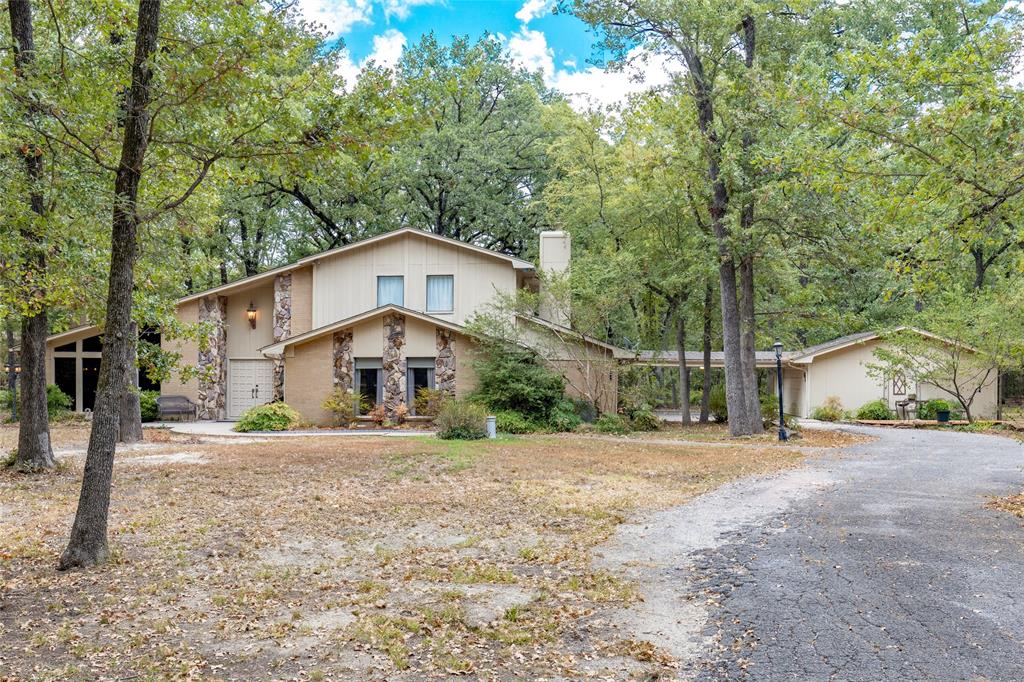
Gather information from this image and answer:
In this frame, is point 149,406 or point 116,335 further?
point 149,406

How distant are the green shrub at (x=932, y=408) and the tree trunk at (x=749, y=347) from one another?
8.75 metres

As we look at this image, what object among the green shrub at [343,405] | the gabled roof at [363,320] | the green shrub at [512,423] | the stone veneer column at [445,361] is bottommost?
the green shrub at [512,423]

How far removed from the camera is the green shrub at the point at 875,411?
2494 cm

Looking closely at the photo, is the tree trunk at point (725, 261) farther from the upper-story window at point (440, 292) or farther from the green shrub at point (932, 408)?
the green shrub at point (932, 408)

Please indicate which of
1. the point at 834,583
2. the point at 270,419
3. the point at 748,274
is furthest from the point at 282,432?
the point at 834,583

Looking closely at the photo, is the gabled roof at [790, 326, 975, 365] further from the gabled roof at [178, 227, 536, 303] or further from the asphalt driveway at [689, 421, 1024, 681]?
the asphalt driveway at [689, 421, 1024, 681]

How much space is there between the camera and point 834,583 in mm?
5383

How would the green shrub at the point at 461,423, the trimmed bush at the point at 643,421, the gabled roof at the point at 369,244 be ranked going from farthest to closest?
the gabled roof at the point at 369,244 → the trimmed bush at the point at 643,421 → the green shrub at the point at 461,423

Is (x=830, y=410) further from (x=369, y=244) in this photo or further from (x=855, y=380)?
(x=369, y=244)

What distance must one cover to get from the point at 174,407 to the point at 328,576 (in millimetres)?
18792

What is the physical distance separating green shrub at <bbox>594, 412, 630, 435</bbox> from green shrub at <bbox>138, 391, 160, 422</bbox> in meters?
14.0

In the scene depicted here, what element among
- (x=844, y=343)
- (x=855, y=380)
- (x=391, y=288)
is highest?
(x=391, y=288)

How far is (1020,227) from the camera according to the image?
8.06m

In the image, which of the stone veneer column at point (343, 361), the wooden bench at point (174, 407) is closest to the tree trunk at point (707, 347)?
the stone veneer column at point (343, 361)
